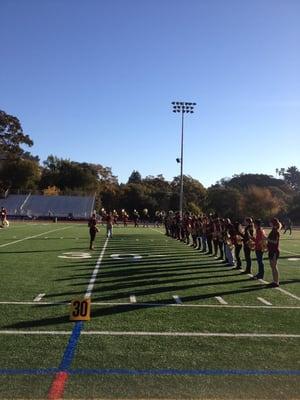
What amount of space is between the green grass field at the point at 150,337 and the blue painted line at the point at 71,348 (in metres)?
0.01

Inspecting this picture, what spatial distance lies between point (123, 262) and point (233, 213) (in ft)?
247

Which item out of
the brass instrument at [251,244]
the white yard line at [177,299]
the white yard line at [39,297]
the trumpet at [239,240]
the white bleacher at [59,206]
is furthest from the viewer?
the white bleacher at [59,206]

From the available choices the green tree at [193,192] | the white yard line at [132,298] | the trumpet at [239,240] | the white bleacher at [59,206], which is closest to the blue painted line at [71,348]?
the white yard line at [132,298]

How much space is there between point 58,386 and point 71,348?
54.4 inches

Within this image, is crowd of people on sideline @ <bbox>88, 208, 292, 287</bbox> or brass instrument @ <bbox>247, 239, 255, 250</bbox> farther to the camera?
brass instrument @ <bbox>247, 239, 255, 250</bbox>

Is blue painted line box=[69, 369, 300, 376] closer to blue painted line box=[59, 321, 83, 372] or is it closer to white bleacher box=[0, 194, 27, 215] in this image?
blue painted line box=[59, 321, 83, 372]

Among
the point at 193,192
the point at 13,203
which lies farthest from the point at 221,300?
the point at 193,192

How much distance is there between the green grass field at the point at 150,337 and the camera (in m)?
5.46

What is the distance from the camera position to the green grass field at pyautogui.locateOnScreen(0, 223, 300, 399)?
5.46 metres

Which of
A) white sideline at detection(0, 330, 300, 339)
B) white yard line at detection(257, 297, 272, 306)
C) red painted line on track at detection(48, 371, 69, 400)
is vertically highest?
white yard line at detection(257, 297, 272, 306)

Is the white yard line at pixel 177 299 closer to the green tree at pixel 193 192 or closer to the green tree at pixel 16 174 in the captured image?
the green tree at pixel 16 174

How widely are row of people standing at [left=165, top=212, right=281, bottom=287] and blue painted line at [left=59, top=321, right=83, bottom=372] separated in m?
6.32

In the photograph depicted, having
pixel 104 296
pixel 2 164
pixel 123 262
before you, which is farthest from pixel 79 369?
pixel 2 164

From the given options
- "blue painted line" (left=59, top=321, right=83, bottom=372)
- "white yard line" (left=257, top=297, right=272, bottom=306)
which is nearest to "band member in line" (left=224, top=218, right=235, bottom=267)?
"white yard line" (left=257, top=297, right=272, bottom=306)
